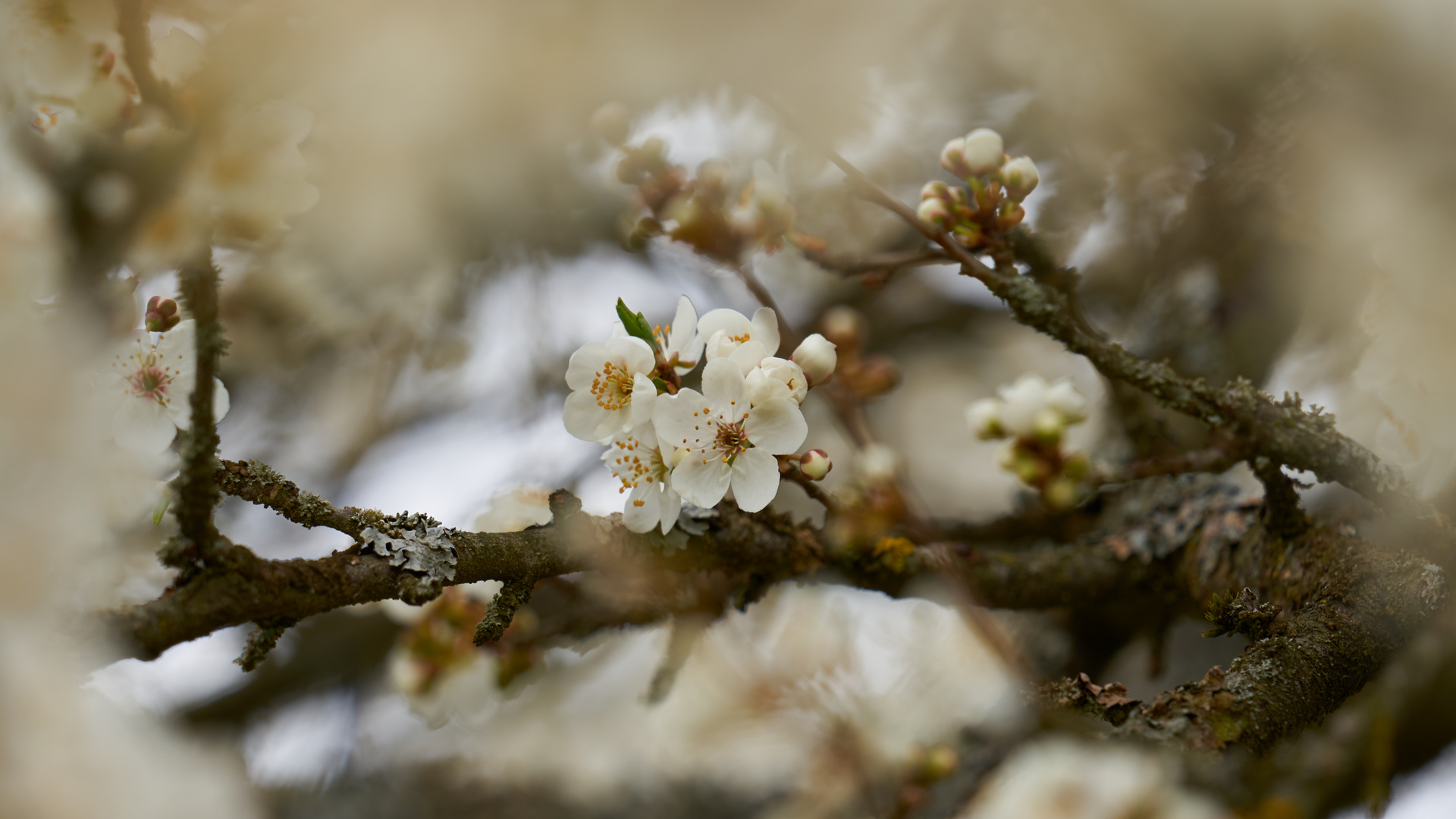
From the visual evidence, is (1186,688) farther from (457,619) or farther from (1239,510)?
(457,619)

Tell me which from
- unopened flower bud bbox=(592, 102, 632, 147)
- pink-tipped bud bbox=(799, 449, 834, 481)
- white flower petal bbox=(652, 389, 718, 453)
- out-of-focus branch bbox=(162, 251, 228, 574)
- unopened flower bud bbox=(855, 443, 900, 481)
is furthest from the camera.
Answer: unopened flower bud bbox=(855, 443, 900, 481)

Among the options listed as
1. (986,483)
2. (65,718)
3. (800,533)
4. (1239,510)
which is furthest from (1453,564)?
(986,483)

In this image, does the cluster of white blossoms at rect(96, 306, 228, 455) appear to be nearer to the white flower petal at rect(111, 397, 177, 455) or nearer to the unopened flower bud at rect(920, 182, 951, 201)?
the white flower petal at rect(111, 397, 177, 455)

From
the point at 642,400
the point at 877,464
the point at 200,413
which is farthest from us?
the point at 877,464

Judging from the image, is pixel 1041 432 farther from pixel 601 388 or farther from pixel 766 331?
pixel 601 388

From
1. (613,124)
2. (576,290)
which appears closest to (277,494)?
(613,124)

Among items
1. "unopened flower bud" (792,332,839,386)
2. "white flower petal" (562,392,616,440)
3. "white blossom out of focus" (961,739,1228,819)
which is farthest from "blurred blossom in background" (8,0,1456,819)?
"unopened flower bud" (792,332,839,386)
